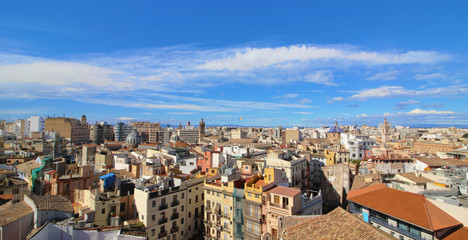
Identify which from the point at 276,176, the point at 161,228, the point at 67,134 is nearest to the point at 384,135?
the point at 276,176

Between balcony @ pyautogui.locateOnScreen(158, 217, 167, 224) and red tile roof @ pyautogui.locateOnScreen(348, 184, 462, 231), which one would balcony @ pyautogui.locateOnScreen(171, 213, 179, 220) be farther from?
red tile roof @ pyautogui.locateOnScreen(348, 184, 462, 231)

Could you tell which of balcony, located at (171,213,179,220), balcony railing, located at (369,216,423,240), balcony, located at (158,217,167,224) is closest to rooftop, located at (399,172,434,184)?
balcony railing, located at (369,216,423,240)

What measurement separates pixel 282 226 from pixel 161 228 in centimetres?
1571

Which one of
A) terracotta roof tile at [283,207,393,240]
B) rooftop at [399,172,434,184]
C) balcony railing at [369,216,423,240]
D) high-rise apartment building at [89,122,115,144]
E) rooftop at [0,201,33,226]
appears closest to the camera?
terracotta roof tile at [283,207,393,240]

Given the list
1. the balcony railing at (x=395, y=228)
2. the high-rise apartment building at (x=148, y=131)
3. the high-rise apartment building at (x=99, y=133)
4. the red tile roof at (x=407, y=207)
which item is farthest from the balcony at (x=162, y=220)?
the high-rise apartment building at (x=148, y=131)

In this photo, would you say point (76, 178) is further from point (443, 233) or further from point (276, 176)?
point (443, 233)

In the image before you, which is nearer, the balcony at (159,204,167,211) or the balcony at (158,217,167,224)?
the balcony at (158,217,167,224)

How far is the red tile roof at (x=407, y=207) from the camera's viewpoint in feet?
70.2

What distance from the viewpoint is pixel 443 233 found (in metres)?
20.9

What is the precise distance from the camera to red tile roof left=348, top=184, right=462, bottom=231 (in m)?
21.4

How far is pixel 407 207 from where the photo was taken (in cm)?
2381

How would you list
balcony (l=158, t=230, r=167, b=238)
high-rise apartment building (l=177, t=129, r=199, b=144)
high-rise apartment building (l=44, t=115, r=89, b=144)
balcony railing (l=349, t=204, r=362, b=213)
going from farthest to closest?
high-rise apartment building (l=177, t=129, r=199, b=144) → high-rise apartment building (l=44, t=115, r=89, b=144) → balcony (l=158, t=230, r=167, b=238) → balcony railing (l=349, t=204, r=362, b=213)

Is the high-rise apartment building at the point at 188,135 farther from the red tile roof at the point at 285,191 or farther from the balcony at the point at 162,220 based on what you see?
the red tile roof at the point at 285,191

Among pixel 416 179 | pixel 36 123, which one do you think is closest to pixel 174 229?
pixel 416 179
